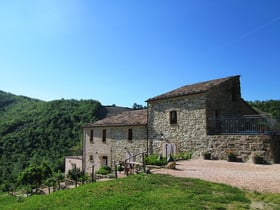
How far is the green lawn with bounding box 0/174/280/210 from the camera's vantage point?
20.2 feet

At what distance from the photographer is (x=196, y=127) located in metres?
16.1

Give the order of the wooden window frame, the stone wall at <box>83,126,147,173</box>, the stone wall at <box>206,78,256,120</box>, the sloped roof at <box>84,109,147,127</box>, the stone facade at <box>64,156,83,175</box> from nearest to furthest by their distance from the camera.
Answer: the stone wall at <box>206,78,256,120</box>
the stone wall at <box>83,126,147,173</box>
the sloped roof at <box>84,109,147,127</box>
the wooden window frame
the stone facade at <box>64,156,83,175</box>

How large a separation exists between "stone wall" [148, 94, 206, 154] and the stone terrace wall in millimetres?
874

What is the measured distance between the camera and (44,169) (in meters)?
21.9

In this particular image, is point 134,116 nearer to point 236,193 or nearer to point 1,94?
point 236,193

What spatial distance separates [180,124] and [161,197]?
416 inches

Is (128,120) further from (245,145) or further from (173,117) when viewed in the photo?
(245,145)

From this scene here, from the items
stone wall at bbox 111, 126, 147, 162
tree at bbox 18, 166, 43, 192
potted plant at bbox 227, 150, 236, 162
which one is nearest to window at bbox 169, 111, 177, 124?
stone wall at bbox 111, 126, 147, 162

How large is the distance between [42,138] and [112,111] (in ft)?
52.7

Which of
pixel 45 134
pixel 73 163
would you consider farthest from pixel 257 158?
pixel 45 134

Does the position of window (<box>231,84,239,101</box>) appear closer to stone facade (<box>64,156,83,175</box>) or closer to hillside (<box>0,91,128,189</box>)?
stone facade (<box>64,156,83,175</box>)

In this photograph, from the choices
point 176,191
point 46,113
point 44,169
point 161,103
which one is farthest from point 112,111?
point 176,191

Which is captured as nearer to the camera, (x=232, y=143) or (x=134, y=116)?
(x=232, y=143)

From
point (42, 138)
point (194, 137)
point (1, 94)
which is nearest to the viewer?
point (194, 137)
